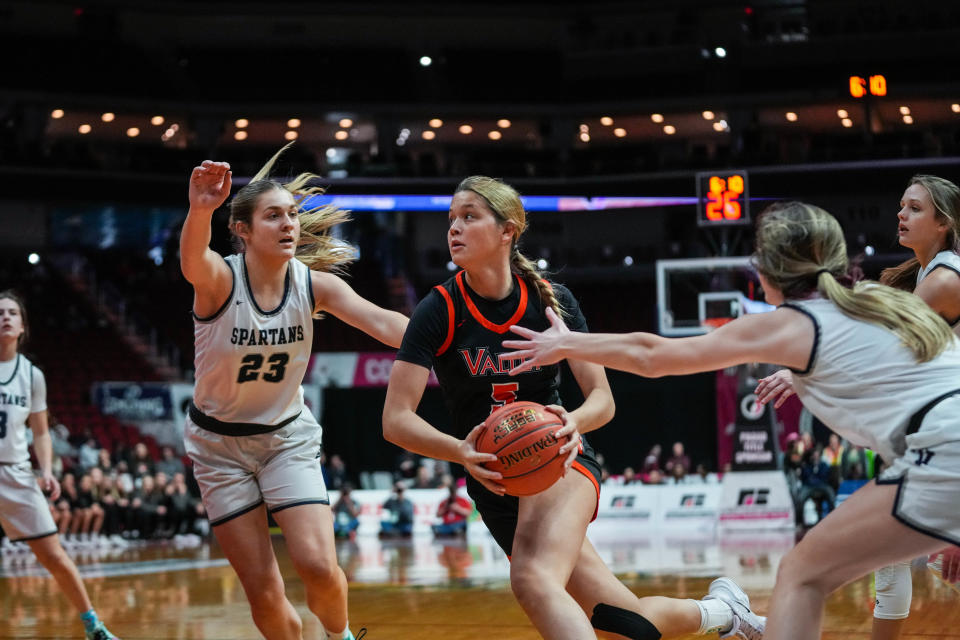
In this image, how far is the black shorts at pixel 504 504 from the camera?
4.38m

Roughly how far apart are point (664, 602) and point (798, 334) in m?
1.51

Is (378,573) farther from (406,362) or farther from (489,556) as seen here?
(406,362)

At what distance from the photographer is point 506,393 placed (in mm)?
4418

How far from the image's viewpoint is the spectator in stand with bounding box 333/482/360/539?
18500 millimetres

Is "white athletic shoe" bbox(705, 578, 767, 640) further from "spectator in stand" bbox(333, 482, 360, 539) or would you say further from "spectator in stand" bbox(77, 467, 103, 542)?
"spectator in stand" bbox(77, 467, 103, 542)

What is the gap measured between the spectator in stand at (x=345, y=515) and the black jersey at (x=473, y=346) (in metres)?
14.4

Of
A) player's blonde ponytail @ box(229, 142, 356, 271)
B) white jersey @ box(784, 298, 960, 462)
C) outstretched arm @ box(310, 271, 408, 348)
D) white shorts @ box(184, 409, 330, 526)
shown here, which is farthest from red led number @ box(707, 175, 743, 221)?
white jersey @ box(784, 298, 960, 462)

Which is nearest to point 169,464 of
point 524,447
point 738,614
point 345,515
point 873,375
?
point 345,515

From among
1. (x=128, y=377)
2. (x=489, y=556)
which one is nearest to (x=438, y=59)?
(x=128, y=377)

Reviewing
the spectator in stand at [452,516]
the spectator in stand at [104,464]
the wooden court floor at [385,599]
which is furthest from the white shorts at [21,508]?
the spectator in stand at [452,516]

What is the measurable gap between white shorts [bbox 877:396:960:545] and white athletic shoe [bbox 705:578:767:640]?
5.37ft

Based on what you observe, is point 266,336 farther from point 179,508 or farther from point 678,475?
point 678,475

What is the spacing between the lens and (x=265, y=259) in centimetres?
506

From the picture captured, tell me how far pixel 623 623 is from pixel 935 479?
135cm
